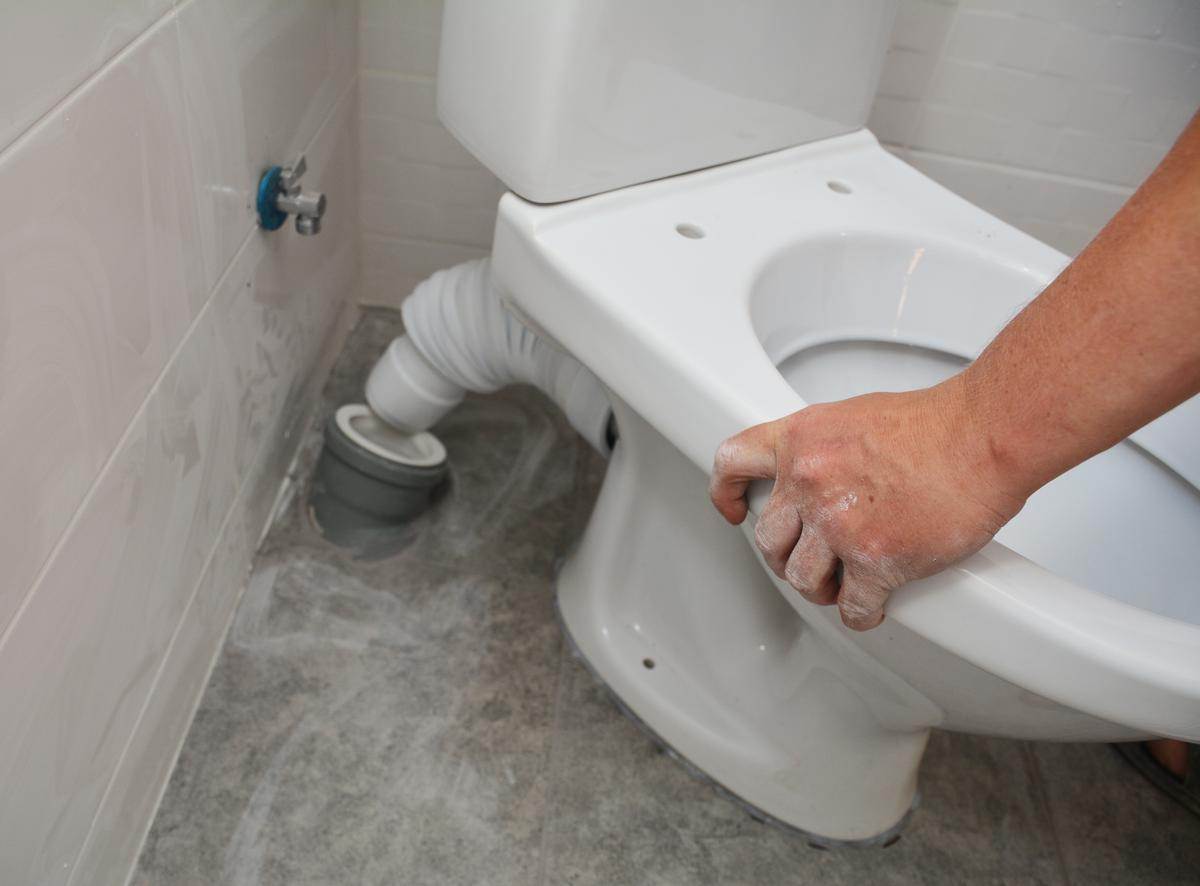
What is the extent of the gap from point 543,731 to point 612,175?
0.47m

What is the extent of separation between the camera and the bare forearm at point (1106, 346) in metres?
0.34

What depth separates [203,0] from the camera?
0.56 metres

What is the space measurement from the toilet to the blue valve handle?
0.55 feet

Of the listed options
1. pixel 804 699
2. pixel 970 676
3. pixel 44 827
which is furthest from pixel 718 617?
pixel 44 827

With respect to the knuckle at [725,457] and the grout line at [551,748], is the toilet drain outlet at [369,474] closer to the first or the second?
the grout line at [551,748]

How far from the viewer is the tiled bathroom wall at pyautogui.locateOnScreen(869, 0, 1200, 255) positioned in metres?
0.88

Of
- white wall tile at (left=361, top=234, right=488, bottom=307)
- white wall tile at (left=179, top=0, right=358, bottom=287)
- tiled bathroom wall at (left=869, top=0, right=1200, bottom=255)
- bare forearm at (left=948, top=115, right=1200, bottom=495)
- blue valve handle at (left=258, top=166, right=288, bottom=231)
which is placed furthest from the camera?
white wall tile at (left=361, top=234, right=488, bottom=307)

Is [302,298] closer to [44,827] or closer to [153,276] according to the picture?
[153,276]

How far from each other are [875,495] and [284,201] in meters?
0.53

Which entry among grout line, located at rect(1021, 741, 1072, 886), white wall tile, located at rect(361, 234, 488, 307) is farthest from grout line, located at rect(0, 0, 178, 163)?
grout line, located at rect(1021, 741, 1072, 886)

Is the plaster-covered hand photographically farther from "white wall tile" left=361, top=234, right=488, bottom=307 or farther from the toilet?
"white wall tile" left=361, top=234, right=488, bottom=307

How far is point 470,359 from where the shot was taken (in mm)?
837

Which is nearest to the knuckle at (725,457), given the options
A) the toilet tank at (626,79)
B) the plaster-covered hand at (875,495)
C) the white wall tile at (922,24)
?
the plaster-covered hand at (875,495)

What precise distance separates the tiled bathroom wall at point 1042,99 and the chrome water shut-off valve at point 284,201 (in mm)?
561
